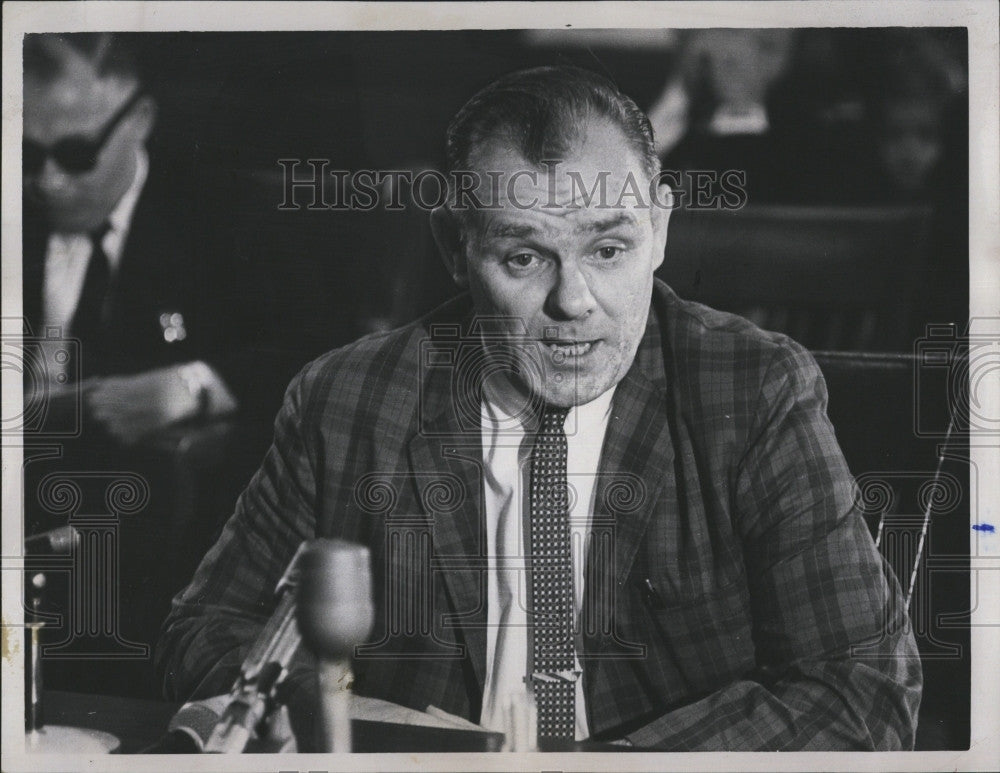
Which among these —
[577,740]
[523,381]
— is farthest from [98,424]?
[577,740]

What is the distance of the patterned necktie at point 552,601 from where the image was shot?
8.16 ft

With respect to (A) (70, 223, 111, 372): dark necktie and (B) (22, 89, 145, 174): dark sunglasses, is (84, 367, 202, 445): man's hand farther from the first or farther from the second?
(B) (22, 89, 145, 174): dark sunglasses

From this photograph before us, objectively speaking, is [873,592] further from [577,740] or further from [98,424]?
[98,424]

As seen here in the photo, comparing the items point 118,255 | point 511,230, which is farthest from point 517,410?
point 118,255

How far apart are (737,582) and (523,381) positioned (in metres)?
0.67

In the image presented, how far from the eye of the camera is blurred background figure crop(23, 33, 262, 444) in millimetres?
2547

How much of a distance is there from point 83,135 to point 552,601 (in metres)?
1.55

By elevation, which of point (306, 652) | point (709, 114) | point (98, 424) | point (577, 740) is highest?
point (709, 114)

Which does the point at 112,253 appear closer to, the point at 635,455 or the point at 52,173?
the point at 52,173

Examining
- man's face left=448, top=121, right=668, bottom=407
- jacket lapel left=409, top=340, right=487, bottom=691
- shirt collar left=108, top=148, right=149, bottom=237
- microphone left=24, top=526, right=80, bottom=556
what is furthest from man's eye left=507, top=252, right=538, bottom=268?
microphone left=24, top=526, right=80, bottom=556

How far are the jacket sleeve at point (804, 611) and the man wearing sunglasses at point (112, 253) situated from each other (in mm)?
1259

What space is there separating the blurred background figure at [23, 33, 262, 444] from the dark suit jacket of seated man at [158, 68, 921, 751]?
266 mm

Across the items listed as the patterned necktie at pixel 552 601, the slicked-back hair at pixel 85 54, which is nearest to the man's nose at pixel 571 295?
the patterned necktie at pixel 552 601

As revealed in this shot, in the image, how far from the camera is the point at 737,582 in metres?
2.47
